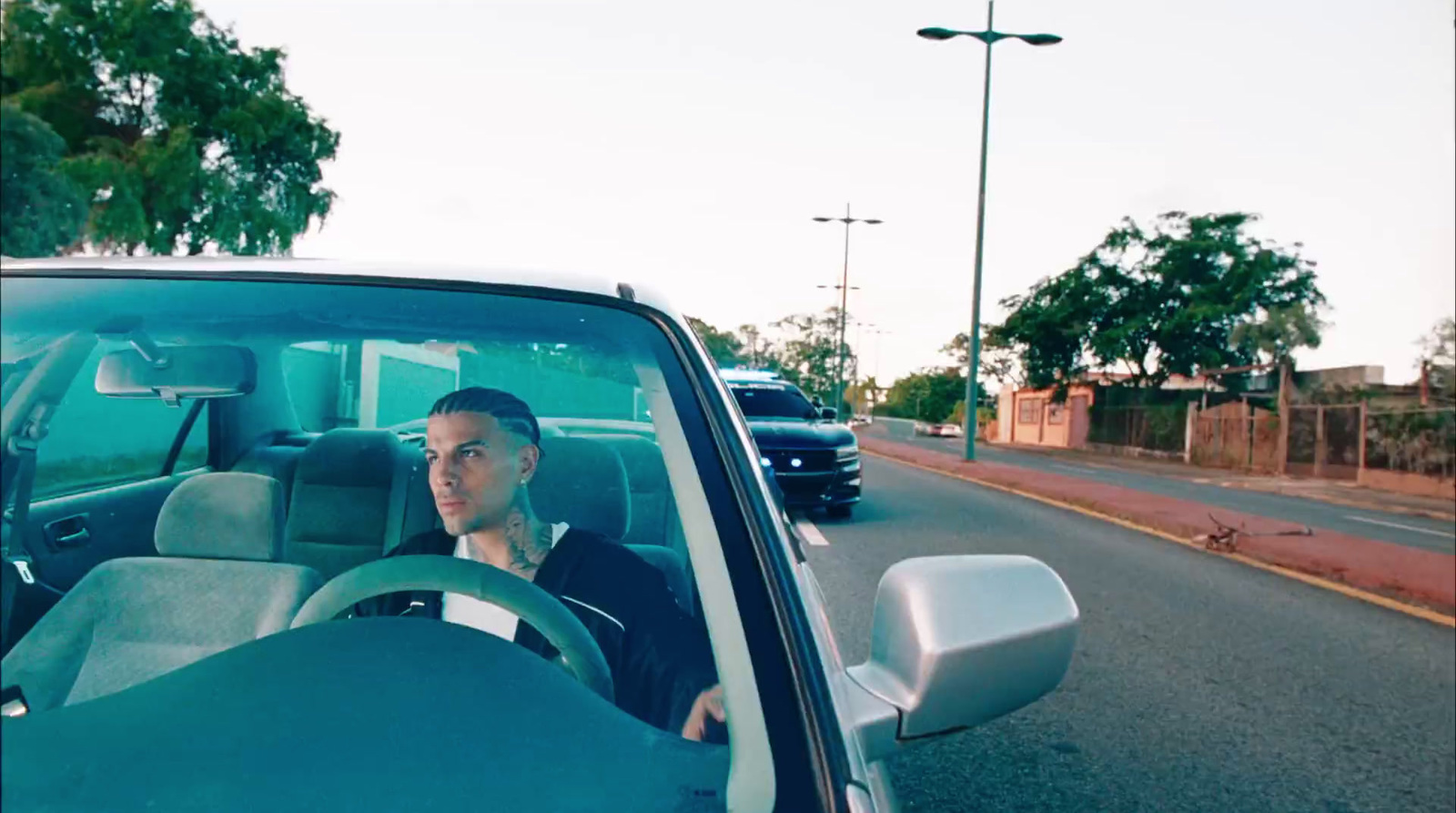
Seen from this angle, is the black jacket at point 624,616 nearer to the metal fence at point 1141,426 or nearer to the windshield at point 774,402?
the windshield at point 774,402

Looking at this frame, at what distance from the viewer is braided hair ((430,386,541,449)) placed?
1.72 metres

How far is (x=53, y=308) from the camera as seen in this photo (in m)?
1.56

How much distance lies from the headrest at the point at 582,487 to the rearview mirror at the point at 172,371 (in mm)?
569

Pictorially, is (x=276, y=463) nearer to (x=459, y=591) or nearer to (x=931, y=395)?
(x=459, y=591)

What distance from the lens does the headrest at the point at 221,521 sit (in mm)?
1659

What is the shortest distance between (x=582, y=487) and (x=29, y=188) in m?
23.5

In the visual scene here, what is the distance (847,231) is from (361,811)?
44.1 m

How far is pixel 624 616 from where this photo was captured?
1575 mm

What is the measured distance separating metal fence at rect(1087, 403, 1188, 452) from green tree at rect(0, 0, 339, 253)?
27106 millimetres

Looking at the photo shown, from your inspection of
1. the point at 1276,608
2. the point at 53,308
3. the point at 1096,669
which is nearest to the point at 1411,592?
the point at 1276,608

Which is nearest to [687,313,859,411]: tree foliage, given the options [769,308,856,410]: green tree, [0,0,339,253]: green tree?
[769,308,856,410]: green tree

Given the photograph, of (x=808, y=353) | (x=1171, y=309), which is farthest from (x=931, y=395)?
(x=1171, y=309)

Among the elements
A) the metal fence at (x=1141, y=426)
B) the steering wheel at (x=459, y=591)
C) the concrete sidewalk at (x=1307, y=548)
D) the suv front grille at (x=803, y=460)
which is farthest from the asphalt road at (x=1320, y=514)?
the metal fence at (x=1141, y=426)

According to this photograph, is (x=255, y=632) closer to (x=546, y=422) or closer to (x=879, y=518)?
(x=546, y=422)
